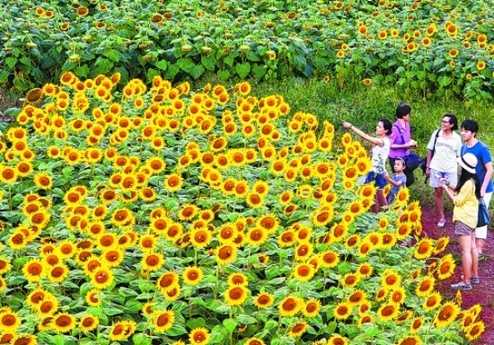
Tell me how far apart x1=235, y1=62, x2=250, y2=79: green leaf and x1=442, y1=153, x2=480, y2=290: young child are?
411 centimetres

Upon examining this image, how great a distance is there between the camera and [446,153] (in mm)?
8281

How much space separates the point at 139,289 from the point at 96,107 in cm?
347

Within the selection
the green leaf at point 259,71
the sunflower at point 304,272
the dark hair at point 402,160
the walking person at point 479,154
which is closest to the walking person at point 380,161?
the dark hair at point 402,160

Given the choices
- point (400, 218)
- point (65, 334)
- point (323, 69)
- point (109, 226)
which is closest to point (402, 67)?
point (323, 69)

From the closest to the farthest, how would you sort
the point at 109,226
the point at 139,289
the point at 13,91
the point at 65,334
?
the point at 65,334 < the point at 139,289 < the point at 109,226 < the point at 13,91

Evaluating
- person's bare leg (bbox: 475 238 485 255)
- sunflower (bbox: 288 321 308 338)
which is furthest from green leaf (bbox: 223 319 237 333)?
person's bare leg (bbox: 475 238 485 255)

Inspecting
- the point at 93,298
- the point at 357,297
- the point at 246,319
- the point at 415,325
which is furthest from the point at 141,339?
the point at 415,325

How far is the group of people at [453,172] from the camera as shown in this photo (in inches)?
286

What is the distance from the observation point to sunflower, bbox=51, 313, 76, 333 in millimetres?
5328

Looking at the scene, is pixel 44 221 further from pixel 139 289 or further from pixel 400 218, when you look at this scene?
pixel 400 218

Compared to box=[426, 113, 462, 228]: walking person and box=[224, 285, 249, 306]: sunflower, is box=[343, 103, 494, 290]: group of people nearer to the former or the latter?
box=[426, 113, 462, 228]: walking person

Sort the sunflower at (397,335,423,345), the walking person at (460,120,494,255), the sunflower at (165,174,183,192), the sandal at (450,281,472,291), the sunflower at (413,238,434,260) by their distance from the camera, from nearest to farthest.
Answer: the sunflower at (397,335,423,345), the sunflower at (413,238,434,260), the sunflower at (165,174,183,192), the sandal at (450,281,472,291), the walking person at (460,120,494,255)

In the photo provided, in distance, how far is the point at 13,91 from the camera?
10766 mm

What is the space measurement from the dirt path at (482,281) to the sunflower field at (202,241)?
308mm
